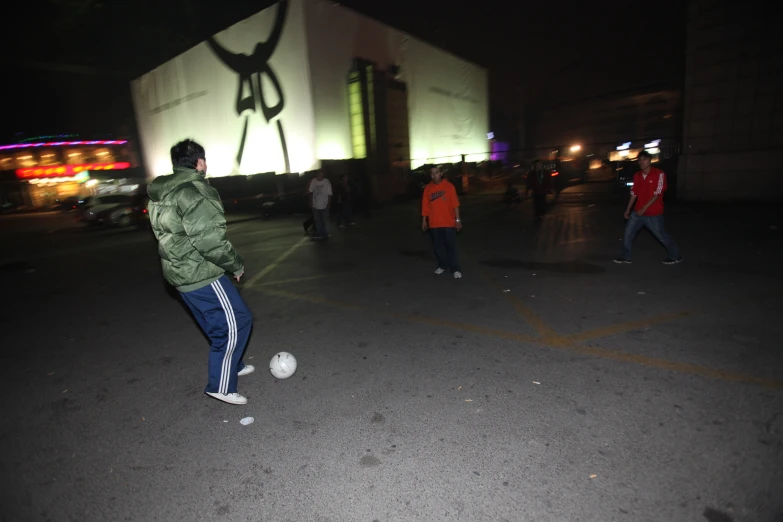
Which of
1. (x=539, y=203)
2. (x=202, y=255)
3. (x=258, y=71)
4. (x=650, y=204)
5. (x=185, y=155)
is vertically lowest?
(x=539, y=203)

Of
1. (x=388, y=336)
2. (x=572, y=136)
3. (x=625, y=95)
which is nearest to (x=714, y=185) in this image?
(x=388, y=336)

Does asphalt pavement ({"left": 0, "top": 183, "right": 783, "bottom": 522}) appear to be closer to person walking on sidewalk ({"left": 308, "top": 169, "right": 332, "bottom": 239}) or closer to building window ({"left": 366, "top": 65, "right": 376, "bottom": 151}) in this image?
person walking on sidewalk ({"left": 308, "top": 169, "right": 332, "bottom": 239})

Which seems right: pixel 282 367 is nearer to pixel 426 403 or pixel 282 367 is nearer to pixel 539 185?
pixel 426 403

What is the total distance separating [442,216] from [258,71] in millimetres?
Answer: 22560

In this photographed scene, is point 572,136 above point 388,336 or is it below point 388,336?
above

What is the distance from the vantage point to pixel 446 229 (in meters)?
6.64

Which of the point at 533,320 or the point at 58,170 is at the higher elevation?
the point at 58,170

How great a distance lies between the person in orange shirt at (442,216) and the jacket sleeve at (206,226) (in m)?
4.01

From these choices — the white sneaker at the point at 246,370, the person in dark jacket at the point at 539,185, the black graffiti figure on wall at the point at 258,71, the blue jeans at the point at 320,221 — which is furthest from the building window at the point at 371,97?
the white sneaker at the point at 246,370

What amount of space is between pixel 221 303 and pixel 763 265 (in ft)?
25.0

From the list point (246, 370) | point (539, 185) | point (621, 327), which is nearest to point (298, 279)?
point (246, 370)

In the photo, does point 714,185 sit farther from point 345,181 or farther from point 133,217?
point 133,217

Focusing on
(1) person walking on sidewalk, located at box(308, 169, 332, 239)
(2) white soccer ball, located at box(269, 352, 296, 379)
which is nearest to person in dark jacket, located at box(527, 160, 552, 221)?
(1) person walking on sidewalk, located at box(308, 169, 332, 239)

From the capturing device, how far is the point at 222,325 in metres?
3.25
